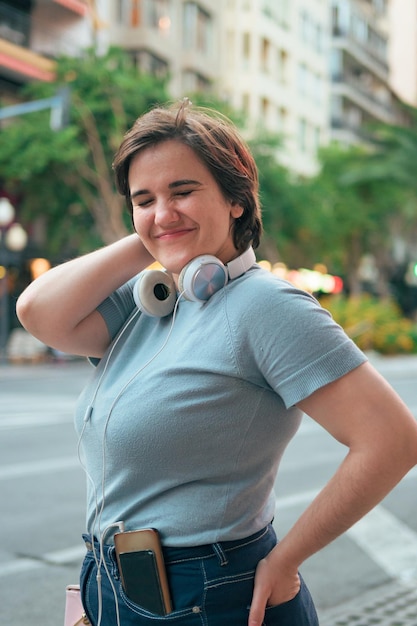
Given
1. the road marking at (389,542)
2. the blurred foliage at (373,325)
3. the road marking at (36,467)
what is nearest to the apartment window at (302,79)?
the blurred foliage at (373,325)

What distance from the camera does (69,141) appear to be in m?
27.3

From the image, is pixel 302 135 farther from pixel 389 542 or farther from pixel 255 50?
pixel 389 542

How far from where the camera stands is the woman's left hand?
6.33 ft

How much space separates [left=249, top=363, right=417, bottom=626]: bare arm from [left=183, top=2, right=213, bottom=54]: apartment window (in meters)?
43.2

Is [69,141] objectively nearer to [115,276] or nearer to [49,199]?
[49,199]

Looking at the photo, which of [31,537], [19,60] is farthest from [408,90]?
[31,537]

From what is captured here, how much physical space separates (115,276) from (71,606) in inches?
30.1

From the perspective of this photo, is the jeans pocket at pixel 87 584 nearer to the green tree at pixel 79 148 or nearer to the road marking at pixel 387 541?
the road marking at pixel 387 541

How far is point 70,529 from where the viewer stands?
7090 millimetres

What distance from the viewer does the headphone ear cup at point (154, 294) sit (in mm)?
2119

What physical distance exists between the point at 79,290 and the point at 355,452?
0.73 metres

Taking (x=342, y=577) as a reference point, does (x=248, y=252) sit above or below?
above

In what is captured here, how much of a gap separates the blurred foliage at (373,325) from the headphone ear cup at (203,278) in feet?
106

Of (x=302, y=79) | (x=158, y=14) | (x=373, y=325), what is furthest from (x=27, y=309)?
(x=302, y=79)
